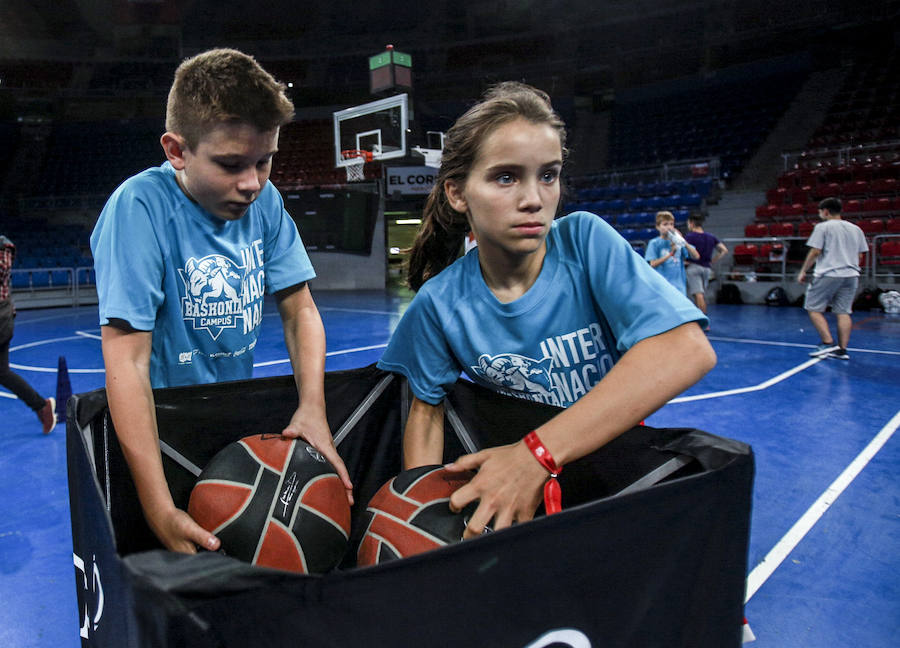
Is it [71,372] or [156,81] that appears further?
[156,81]

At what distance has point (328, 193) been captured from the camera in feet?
61.7

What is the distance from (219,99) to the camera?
140cm

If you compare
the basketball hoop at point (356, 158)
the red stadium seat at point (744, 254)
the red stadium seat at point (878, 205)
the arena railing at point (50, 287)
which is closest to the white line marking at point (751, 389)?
the red stadium seat at point (744, 254)

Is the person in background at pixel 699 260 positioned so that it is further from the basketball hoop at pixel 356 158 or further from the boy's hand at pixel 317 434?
the boy's hand at pixel 317 434

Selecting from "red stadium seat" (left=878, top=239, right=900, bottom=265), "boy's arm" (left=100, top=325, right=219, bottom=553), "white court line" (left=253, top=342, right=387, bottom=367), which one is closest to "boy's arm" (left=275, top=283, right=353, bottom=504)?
"boy's arm" (left=100, top=325, right=219, bottom=553)

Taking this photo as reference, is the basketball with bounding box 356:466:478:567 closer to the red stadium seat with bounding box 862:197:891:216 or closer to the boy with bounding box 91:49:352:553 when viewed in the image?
the boy with bounding box 91:49:352:553

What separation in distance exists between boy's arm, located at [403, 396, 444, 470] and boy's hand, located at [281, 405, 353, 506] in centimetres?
18

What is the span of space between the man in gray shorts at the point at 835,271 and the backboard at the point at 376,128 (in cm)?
701

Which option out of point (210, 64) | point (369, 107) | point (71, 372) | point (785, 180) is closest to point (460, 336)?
point (210, 64)

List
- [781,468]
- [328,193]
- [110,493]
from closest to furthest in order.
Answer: [110,493], [781,468], [328,193]

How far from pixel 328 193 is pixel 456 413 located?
707 inches

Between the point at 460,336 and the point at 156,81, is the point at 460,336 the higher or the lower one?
the lower one

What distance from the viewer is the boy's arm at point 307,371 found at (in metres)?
1.56

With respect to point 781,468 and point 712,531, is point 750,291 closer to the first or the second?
point 781,468
